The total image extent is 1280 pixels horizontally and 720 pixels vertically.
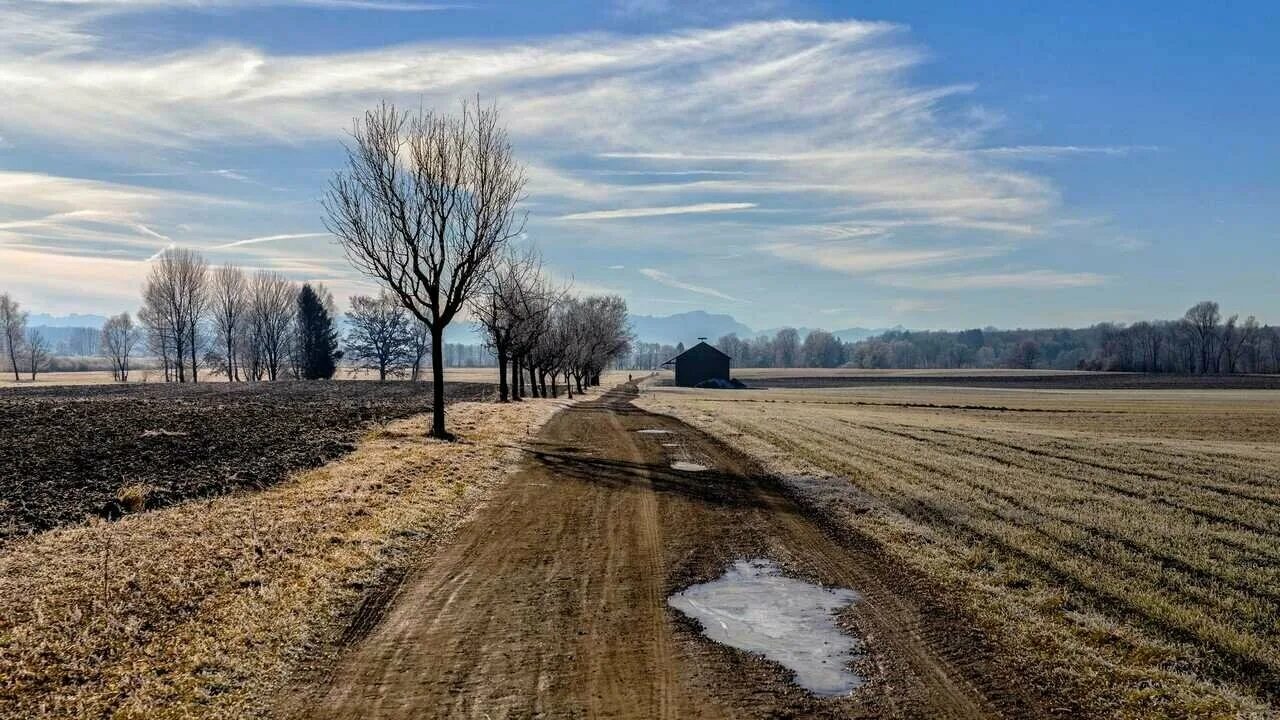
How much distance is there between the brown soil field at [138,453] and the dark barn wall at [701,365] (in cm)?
7664

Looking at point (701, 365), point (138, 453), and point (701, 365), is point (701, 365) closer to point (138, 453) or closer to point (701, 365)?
point (701, 365)

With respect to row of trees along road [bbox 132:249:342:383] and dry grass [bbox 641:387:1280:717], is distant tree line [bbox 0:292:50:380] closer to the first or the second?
row of trees along road [bbox 132:249:342:383]

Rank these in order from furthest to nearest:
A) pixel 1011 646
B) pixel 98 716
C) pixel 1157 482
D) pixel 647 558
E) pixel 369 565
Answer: pixel 1157 482 < pixel 647 558 < pixel 369 565 < pixel 1011 646 < pixel 98 716

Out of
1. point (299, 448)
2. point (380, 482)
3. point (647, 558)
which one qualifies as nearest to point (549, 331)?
point (299, 448)

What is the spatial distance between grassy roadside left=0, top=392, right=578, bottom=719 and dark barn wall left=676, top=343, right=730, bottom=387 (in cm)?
8974

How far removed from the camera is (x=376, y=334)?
310 feet

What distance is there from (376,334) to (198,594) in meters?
92.0

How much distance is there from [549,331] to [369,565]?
4744 centimetres

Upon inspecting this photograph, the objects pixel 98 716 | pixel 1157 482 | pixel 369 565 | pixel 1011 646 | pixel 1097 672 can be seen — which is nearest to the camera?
pixel 98 716

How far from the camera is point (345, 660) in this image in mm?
6324

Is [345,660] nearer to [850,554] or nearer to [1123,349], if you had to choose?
[850,554]

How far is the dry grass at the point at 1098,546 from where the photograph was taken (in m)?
6.20

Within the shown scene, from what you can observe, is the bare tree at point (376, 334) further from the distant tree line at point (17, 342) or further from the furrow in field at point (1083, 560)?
the furrow in field at point (1083, 560)

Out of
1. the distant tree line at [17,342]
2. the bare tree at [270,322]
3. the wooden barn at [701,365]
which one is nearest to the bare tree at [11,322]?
the distant tree line at [17,342]
